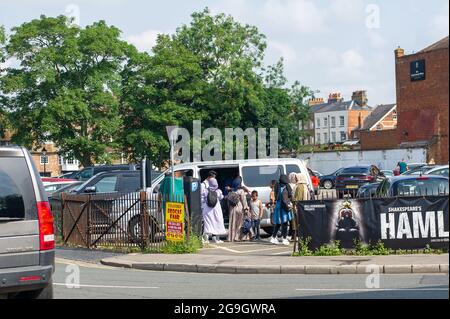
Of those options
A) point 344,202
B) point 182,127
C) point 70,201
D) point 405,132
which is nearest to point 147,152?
point 182,127

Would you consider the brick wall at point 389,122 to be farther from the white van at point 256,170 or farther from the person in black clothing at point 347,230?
the person in black clothing at point 347,230

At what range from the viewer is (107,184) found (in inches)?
955

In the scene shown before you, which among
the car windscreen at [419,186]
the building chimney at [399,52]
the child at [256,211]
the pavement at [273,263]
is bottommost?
the pavement at [273,263]

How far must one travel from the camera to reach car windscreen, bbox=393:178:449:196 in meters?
19.5

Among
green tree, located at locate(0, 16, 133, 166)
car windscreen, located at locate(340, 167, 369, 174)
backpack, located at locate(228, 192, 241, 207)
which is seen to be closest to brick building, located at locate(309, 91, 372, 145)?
green tree, located at locate(0, 16, 133, 166)

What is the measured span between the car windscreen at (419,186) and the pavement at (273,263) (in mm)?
3473

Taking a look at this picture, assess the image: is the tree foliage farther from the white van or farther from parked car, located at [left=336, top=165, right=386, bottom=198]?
the white van

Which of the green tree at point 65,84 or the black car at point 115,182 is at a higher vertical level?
the green tree at point 65,84

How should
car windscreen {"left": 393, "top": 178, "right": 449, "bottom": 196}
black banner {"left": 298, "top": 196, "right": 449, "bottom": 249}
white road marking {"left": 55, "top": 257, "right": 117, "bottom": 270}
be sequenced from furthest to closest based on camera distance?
car windscreen {"left": 393, "top": 178, "right": 449, "bottom": 196}
white road marking {"left": 55, "top": 257, "right": 117, "bottom": 270}
black banner {"left": 298, "top": 196, "right": 449, "bottom": 249}

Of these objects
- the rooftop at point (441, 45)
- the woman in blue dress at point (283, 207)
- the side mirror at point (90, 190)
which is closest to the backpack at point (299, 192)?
the woman in blue dress at point (283, 207)

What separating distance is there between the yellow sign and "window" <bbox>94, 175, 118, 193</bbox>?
547 cm

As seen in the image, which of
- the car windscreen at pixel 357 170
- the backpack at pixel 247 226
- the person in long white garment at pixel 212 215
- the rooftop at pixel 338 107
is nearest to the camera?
the person in long white garment at pixel 212 215

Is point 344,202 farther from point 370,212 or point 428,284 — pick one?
point 428,284

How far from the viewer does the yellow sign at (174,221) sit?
18703mm
